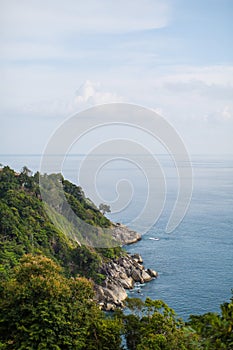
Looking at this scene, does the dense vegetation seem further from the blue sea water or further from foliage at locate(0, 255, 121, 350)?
the blue sea water

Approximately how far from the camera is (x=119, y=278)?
2223 cm

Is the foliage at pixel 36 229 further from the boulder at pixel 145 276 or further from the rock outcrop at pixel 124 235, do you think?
the boulder at pixel 145 276

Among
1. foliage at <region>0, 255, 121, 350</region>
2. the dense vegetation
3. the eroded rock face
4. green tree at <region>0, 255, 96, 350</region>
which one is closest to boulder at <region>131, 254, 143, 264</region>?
the eroded rock face

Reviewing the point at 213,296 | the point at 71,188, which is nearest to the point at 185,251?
the point at 213,296

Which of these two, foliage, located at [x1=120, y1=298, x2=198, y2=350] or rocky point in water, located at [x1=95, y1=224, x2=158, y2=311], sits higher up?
rocky point in water, located at [x1=95, y1=224, x2=158, y2=311]

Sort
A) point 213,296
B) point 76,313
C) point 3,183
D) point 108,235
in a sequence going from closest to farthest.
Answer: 1. point 76,313
2. point 213,296
3. point 3,183
4. point 108,235

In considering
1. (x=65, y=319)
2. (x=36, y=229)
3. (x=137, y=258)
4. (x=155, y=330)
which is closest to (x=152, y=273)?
(x=137, y=258)

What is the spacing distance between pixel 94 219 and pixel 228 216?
13078 millimetres

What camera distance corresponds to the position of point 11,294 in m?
9.84

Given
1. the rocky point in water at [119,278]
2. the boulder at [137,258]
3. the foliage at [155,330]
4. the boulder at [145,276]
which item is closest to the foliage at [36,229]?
the rocky point in water at [119,278]

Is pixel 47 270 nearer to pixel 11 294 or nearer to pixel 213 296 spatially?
pixel 11 294

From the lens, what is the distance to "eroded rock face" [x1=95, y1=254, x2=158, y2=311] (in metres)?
19.5

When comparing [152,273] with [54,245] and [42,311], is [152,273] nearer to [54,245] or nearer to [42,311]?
[54,245]

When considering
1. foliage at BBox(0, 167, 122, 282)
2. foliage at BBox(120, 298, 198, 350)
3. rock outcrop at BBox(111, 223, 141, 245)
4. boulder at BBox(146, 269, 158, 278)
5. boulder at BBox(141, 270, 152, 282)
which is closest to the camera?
foliage at BBox(120, 298, 198, 350)
